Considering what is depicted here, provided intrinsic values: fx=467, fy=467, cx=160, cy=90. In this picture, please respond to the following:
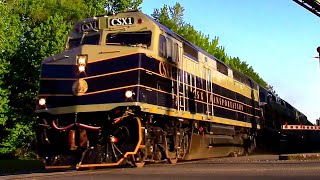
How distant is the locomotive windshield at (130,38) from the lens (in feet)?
43.2

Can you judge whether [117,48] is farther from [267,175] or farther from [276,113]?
[276,113]

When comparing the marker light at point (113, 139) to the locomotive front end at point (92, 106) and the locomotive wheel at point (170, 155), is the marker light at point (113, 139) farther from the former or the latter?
the locomotive wheel at point (170, 155)

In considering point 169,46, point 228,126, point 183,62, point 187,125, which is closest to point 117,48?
point 169,46

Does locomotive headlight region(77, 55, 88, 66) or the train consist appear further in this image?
locomotive headlight region(77, 55, 88, 66)

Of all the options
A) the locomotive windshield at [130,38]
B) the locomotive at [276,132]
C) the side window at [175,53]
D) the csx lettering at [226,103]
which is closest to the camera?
the locomotive windshield at [130,38]

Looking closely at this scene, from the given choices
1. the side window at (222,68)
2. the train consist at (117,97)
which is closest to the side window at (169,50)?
the train consist at (117,97)

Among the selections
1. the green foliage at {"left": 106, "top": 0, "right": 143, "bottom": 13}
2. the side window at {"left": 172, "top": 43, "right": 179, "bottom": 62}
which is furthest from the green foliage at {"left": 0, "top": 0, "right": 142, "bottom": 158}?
the side window at {"left": 172, "top": 43, "right": 179, "bottom": 62}

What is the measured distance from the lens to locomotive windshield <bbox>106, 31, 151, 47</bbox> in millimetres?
13180

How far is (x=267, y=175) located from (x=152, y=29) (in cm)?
547

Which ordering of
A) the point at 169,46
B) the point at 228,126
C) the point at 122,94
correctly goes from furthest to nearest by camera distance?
1. the point at 228,126
2. the point at 169,46
3. the point at 122,94

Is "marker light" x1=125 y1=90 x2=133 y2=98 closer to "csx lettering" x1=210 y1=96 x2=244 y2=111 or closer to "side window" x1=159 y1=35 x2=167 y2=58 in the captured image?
"side window" x1=159 y1=35 x2=167 y2=58

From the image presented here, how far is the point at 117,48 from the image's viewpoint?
12586 millimetres

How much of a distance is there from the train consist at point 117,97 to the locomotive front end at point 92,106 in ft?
0.08

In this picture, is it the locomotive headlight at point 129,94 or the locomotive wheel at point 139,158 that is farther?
the locomotive wheel at point 139,158
